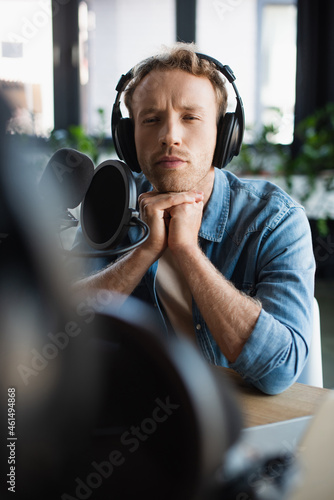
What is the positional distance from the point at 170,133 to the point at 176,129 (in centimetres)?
2

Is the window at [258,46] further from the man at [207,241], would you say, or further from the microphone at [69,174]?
the microphone at [69,174]

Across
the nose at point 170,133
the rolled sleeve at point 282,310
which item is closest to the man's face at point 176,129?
the nose at point 170,133

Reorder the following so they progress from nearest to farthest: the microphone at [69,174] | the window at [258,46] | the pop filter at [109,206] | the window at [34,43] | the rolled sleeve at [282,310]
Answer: the microphone at [69,174], the pop filter at [109,206], the rolled sleeve at [282,310], the window at [34,43], the window at [258,46]

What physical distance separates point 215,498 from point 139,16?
4.98 metres

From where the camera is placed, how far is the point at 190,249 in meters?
1.08

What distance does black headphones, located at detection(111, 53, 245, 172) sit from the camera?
123cm

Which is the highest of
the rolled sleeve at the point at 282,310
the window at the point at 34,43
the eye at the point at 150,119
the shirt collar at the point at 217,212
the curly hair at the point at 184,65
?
the window at the point at 34,43

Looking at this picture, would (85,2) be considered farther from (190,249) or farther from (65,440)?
(65,440)

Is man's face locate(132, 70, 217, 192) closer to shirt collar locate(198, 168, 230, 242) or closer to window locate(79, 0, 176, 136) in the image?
shirt collar locate(198, 168, 230, 242)

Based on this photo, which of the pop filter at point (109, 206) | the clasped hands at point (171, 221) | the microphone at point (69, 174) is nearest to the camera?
the microphone at point (69, 174)

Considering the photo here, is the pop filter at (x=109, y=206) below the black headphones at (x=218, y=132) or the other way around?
below

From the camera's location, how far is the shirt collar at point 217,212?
1246 mm

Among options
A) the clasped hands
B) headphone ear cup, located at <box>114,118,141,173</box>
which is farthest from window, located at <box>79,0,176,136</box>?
the clasped hands

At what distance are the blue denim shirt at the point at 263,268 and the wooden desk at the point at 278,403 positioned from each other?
2 centimetres
